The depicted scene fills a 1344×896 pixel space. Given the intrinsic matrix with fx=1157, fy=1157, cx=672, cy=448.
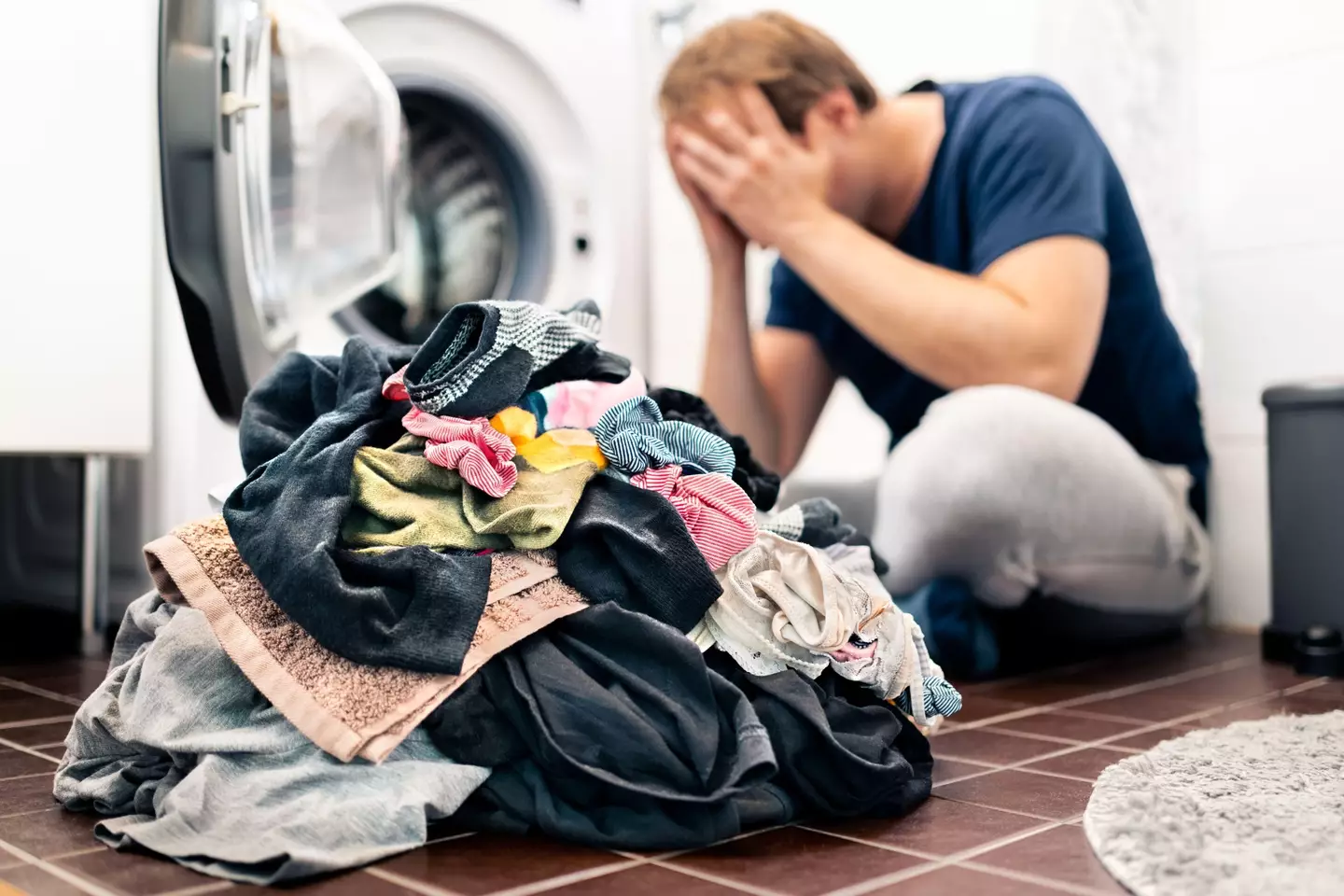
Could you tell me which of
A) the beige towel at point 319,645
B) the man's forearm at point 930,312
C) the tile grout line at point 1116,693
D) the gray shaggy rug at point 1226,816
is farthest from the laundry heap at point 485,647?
Answer: the man's forearm at point 930,312

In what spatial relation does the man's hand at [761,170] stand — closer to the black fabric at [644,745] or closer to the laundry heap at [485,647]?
the laundry heap at [485,647]

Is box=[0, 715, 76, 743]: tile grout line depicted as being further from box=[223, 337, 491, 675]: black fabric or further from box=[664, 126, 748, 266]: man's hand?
box=[664, 126, 748, 266]: man's hand

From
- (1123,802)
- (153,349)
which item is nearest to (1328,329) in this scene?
(1123,802)

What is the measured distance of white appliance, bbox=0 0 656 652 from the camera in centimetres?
113

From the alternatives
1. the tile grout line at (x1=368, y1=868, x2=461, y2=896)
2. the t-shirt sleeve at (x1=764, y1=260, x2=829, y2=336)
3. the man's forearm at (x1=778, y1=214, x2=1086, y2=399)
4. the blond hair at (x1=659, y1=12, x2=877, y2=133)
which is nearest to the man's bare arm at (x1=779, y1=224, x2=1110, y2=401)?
the man's forearm at (x1=778, y1=214, x2=1086, y2=399)

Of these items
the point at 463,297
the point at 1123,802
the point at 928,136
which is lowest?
the point at 1123,802

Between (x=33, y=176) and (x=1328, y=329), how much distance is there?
5.49 feet

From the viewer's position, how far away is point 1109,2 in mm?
1647

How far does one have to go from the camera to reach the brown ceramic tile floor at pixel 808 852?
22.5 inches

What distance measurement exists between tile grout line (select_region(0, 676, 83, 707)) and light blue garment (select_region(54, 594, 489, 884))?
0.44 meters

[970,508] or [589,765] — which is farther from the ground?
[970,508]

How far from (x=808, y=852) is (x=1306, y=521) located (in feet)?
3.31

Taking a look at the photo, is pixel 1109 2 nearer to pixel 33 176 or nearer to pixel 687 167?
pixel 687 167

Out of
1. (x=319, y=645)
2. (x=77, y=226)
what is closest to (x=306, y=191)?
(x=77, y=226)
